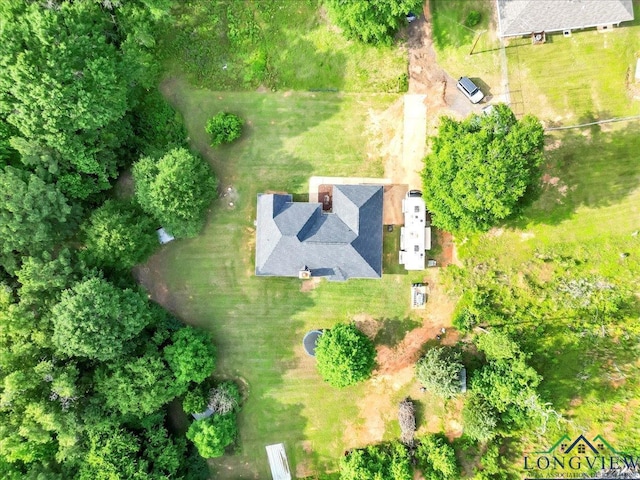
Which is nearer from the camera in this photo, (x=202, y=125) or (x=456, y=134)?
(x=456, y=134)

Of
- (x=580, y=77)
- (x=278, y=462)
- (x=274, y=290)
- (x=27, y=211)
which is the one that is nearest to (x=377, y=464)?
(x=278, y=462)

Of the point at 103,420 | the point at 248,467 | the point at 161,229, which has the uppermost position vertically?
the point at 161,229

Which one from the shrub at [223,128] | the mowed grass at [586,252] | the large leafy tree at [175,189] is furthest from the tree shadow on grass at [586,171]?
the large leafy tree at [175,189]

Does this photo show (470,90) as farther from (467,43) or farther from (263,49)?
(263,49)

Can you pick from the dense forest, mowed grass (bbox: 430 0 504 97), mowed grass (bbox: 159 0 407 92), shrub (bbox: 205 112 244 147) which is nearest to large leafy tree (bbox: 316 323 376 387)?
the dense forest

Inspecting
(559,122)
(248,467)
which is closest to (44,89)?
(248,467)

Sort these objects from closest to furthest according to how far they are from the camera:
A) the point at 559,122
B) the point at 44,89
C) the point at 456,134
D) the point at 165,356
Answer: the point at 44,89 → the point at 456,134 → the point at 165,356 → the point at 559,122

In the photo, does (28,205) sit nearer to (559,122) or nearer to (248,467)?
(248,467)
